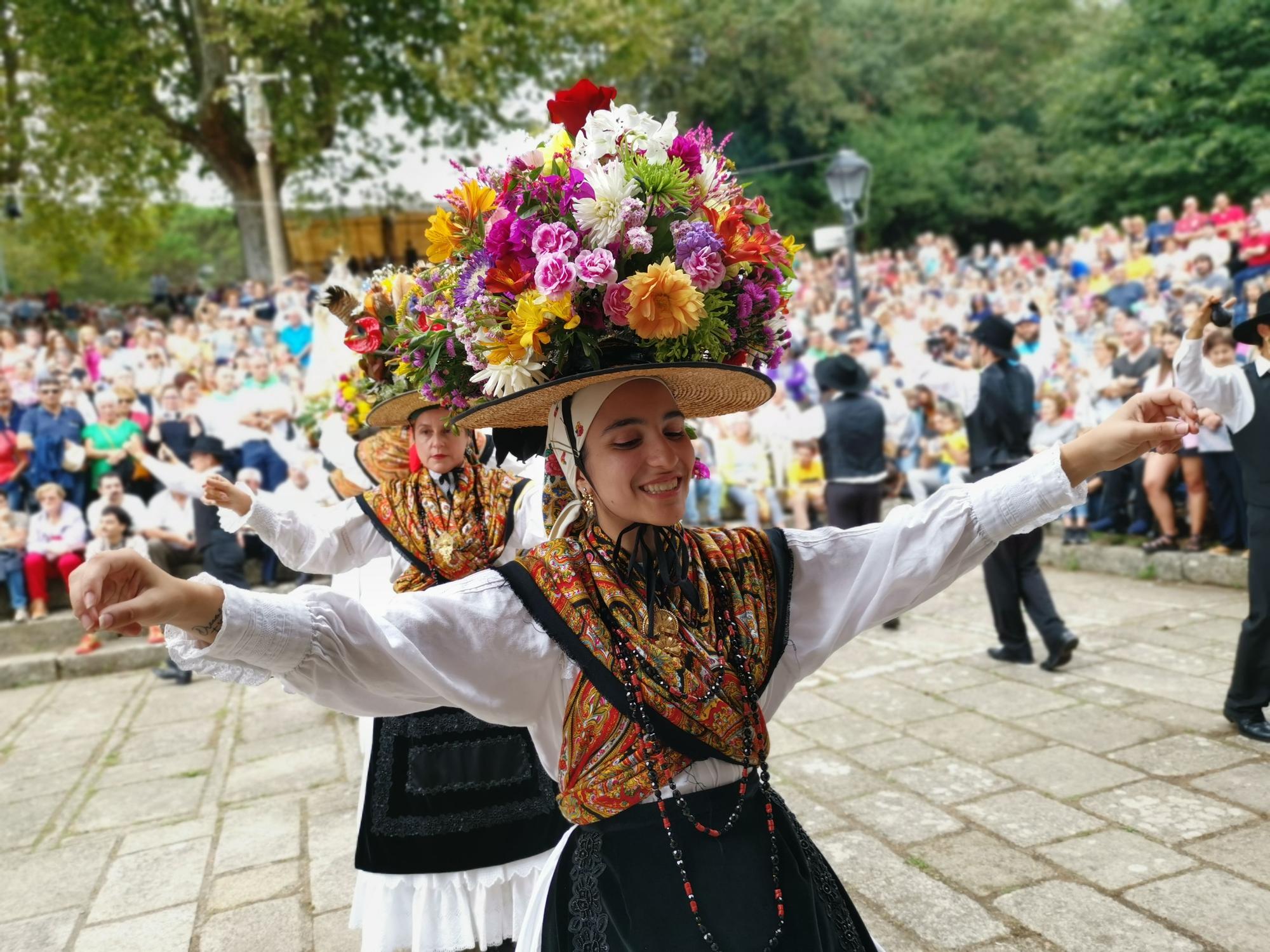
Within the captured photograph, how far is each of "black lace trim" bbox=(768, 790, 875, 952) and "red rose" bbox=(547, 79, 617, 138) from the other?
1.44 meters

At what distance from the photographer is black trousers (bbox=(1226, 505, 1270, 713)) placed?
4.80 metres

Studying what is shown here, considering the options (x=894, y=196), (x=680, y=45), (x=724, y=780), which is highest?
(x=680, y=45)

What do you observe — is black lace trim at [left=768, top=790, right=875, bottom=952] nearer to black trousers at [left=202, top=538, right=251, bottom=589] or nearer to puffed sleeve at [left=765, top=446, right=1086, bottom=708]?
puffed sleeve at [left=765, top=446, right=1086, bottom=708]

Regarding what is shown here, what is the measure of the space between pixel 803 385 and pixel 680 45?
22974 mm

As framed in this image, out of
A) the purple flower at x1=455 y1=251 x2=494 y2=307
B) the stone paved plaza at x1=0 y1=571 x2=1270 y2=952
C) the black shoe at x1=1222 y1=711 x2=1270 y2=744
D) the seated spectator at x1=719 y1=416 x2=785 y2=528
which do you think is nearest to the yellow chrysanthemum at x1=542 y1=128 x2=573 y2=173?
the purple flower at x1=455 y1=251 x2=494 y2=307

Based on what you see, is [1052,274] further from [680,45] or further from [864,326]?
[680,45]

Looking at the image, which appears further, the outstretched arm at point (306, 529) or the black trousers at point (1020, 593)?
the black trousers at point (1020, 593)

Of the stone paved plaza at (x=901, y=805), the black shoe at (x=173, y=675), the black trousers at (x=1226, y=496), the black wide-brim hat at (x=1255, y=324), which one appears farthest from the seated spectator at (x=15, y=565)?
the black trousers at (x=1226, y=496)

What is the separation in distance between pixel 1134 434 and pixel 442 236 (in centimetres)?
140

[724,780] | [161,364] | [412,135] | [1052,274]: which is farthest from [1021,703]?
[412,135]

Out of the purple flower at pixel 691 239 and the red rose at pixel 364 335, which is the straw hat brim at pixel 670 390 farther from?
the red rose at pixel 364 335

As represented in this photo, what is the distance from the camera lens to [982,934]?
11.3ft

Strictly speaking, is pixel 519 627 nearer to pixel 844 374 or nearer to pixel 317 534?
pixel 317 534

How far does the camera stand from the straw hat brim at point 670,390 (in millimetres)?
1987
